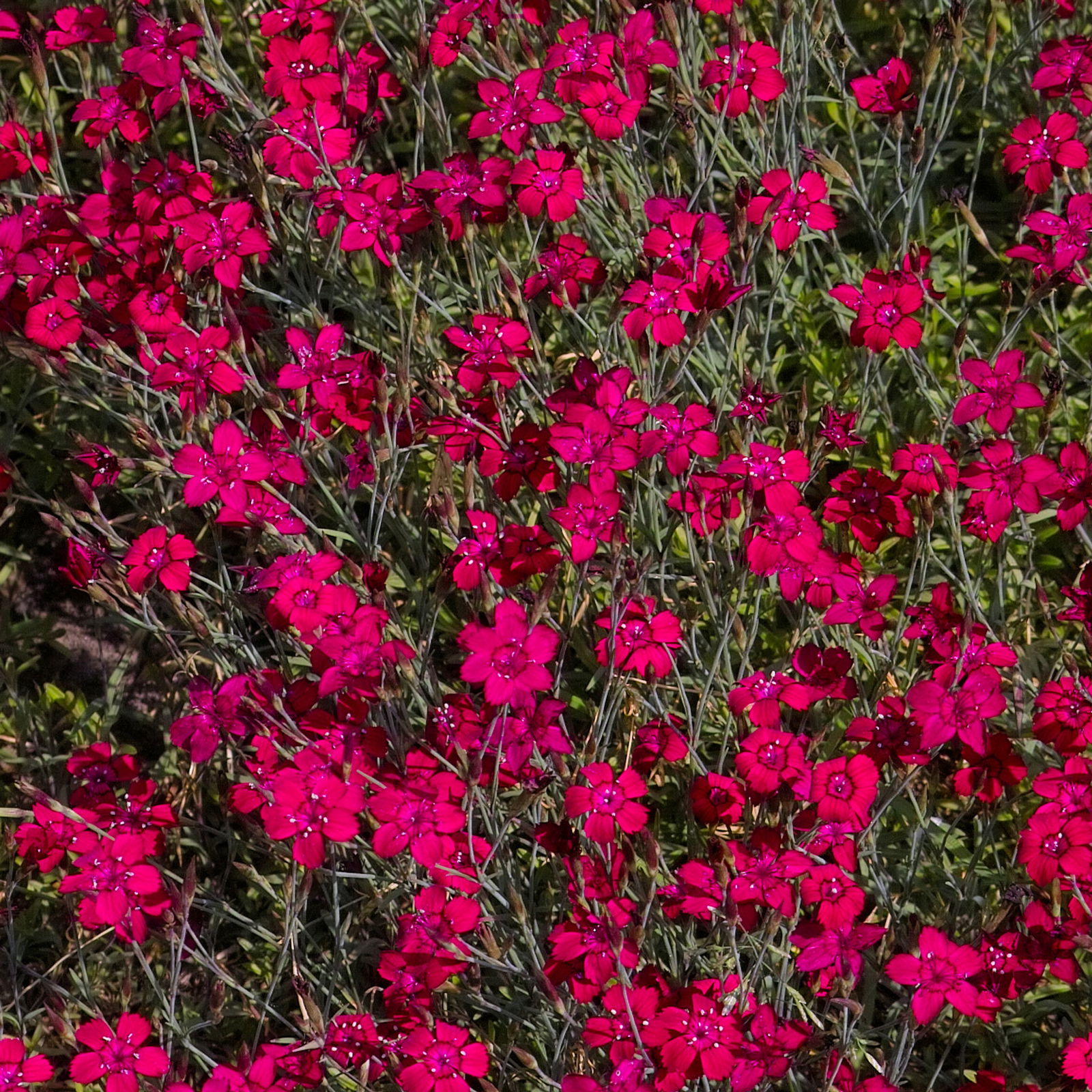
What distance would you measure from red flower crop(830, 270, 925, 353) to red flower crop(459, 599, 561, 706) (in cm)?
99

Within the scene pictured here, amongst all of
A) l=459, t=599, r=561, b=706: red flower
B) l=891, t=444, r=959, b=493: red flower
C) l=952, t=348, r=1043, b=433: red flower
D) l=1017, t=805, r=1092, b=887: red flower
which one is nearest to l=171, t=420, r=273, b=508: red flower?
l=459, t=599, r=561, b=706: red flower

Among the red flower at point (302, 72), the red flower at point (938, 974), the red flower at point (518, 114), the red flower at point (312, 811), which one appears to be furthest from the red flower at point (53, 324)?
the red flower at point (938, 974)

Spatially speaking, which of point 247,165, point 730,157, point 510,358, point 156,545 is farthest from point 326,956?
point 730,157

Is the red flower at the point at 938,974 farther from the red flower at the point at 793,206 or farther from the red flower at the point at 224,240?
the red flower at the point at 224,240

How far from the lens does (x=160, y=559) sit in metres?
2.44

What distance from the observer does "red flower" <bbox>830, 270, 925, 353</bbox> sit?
255 cm

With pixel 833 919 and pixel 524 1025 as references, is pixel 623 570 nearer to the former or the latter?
pixel 833 919

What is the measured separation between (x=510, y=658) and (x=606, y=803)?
0.35 meters

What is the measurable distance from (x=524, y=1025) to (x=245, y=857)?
0.75m

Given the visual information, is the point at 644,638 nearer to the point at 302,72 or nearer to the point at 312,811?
the point at 312,811

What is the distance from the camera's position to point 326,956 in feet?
9.16

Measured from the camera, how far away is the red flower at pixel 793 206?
99.0 inches

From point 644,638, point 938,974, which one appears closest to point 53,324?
point 644,638

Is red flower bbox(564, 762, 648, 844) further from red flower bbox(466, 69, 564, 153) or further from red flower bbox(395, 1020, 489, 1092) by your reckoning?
red flower bbox(466, 69, 564, 153)
